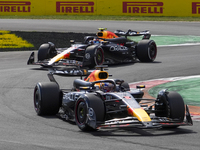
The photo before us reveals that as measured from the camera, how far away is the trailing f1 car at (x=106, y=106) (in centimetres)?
912

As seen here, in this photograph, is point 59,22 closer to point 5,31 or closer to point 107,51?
point 5,31

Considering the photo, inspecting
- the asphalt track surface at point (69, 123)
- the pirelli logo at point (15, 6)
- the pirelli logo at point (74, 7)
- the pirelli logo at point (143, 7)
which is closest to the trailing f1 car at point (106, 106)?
the asphalt track surface at point (69, 123)

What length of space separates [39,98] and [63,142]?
2631 mm

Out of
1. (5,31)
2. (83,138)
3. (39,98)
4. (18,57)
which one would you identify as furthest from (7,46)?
(83,138)

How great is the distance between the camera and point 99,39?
21047 mm

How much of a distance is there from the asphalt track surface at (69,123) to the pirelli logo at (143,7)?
13.6 m

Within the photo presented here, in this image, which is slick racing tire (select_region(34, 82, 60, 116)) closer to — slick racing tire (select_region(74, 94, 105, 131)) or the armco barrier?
slick racing tire (select_region(74, 94, 105, 131))

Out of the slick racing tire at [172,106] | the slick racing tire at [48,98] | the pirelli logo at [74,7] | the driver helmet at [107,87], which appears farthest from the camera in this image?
the pirelli logo at [74,7]

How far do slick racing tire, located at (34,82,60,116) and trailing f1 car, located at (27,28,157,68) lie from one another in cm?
762

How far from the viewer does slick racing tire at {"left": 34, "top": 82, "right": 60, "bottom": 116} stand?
10.8 m

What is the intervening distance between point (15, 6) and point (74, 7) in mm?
5104

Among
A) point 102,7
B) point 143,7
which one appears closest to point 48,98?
point 143,7

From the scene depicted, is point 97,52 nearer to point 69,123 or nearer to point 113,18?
point 69,123

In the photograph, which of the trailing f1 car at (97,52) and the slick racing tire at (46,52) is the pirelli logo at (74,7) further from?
the slick racing tire at (46,52)
